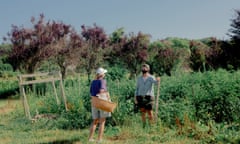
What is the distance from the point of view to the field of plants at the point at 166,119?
6.66 metres

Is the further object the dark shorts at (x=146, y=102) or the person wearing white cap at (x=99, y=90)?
the dark shorts at (x=146, y=102)

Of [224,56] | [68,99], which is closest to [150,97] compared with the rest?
[68,99]

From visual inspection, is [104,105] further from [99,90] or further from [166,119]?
[166,119]

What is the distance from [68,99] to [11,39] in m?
8.82

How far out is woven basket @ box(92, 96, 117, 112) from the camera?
246 inches

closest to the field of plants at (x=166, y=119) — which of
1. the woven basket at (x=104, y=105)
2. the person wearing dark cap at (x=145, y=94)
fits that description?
the person wearing dark cap at (x=145, y=94)

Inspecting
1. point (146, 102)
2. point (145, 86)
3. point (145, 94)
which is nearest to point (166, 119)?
point (146, 102)

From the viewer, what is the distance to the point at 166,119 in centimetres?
760

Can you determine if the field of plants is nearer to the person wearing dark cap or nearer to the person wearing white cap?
the person wearing dark cap

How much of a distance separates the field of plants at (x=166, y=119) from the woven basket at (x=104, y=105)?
2.54 ft

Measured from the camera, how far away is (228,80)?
7.88 meters

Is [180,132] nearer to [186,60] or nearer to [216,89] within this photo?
[216,89]

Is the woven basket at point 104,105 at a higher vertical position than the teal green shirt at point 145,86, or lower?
lower

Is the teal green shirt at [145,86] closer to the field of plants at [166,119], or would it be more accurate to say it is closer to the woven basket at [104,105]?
the field of plants at [166,119]
